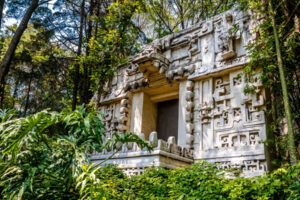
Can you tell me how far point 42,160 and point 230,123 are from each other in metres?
5.09

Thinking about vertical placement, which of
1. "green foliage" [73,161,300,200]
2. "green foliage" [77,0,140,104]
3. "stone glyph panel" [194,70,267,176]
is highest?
"green foliage" [77,0,140,104]

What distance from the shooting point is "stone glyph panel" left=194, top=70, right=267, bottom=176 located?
6.28 m

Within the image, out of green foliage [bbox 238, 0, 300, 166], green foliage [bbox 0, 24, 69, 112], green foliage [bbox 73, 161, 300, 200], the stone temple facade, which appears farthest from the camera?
green foliage [bbox 0, 24, 69, 112]

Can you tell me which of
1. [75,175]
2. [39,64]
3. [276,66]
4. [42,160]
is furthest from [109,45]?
[75,175]

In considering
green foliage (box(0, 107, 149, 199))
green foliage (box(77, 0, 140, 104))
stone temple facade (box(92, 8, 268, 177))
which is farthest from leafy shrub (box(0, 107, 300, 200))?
green foliage (box(77, 0, 140, 104))

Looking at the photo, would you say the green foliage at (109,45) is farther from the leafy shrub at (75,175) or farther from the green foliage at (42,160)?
the green foliage at (42,160)

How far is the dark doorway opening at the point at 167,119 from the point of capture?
31.4 ft

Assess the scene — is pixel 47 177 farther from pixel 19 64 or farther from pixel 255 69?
pixel 19 64

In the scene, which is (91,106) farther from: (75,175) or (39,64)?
(75,175)

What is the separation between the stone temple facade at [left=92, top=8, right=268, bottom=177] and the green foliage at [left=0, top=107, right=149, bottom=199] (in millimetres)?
2245

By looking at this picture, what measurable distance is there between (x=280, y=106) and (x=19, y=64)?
44.5 ft

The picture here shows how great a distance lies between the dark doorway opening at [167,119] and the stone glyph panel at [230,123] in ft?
5.77

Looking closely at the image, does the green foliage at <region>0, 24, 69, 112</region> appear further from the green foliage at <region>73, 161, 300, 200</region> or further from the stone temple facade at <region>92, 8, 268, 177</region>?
the green foliage at <region>73, 161, 300, 200</region>

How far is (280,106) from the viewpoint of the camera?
597 cm
